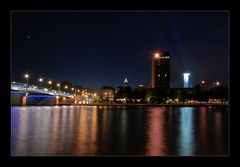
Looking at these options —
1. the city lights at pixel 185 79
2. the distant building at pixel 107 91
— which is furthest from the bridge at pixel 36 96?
the city lights at pixel 185 79

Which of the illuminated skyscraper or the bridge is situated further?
the illuminated skyscraper

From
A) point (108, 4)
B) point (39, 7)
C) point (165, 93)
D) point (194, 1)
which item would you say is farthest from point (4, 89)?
point (165, 93)

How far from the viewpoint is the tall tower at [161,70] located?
8638 centimetres

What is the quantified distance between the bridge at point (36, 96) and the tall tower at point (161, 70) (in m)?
34.8

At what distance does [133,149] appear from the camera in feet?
24.2

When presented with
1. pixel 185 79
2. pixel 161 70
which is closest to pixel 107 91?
pixel 161 70

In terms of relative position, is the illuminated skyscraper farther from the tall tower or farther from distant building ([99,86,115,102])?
distant building ([99,86,115,102])

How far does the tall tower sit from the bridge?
34.8 m

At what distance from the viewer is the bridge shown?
36.7 metres

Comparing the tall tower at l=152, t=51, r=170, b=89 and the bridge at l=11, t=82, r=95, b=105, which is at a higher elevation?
the tall tower at l=152, t=51, r=170, b=89

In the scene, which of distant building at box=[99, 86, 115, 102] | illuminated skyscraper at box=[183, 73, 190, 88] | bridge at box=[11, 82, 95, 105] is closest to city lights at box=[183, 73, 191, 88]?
illuminated skyscraper at box=[183, 73, 190, 88]

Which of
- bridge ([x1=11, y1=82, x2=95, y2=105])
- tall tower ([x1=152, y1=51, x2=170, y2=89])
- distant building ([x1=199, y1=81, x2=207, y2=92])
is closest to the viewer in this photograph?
bridge ([x1=11, y1=82, x2=95, y2=105])
